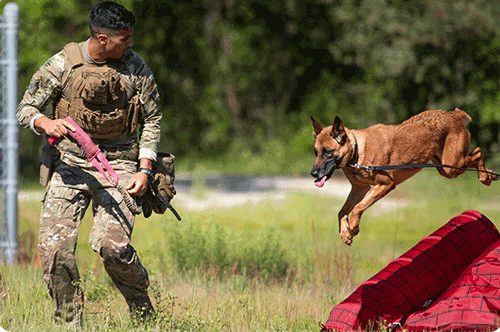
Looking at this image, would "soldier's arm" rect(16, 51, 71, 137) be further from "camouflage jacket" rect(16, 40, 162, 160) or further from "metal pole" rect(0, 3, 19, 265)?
"metal pole" rect(0, 3, 19, 265)

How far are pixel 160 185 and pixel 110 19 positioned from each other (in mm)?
1282

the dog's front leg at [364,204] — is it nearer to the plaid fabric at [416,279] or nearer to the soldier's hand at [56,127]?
the plaid fabric at [416,279]

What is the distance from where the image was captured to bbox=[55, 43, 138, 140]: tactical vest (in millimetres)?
4082

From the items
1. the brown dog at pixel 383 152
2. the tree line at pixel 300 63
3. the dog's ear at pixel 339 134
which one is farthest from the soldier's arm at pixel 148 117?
the tree line at pixel 300 63

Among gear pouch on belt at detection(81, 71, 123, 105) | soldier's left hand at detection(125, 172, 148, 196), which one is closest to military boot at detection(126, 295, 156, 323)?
soldier's left hand at detection(125, 172, 148, 196)

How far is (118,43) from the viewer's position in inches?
161

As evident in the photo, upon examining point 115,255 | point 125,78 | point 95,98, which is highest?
point 125,78

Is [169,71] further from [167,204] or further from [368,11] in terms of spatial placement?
[167,204]

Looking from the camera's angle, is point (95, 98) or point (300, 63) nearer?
point (95, 98)

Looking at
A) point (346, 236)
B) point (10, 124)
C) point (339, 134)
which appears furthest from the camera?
point (10, 124)

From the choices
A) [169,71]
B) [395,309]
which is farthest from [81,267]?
[169,71]

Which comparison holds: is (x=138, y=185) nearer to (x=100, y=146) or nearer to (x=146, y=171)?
(x=146, y=171)

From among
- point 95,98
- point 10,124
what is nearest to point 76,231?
point 95,98

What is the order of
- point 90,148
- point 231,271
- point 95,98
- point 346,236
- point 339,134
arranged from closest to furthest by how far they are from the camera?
point 339,134, point 346,236, point 90,148, point 95,98, point 231,271
